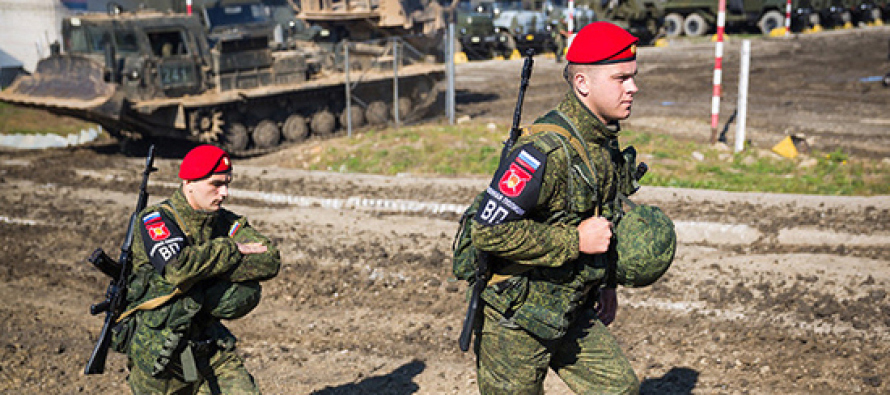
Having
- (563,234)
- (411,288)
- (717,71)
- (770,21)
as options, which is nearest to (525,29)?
(770,21)

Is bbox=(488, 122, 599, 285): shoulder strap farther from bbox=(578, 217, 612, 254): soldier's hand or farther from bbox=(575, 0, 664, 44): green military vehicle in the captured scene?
bbox=(575, 0, 664, 44): green military vehicle

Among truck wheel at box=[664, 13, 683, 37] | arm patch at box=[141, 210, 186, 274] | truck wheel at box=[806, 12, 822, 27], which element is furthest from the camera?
truck wheel at box=[806, 12, 822, 27]

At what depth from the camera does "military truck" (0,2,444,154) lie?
47.9 ft

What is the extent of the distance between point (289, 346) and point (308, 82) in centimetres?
1040

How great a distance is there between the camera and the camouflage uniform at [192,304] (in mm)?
3859

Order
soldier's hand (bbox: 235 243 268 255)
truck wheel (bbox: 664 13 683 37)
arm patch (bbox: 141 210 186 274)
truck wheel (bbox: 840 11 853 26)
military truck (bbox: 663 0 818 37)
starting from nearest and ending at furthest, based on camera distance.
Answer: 1. arm patch (bbox: 141 210 186 274)
2. soldier's hand (bbox: 235 243 268 255)
3. military truck (bbox: 663 0 818 37)
4. truck wheel (bbox: 664 13 683 37)
5. truck wheel (bbox: 840 11 853 26)

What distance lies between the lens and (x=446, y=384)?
5715 mm

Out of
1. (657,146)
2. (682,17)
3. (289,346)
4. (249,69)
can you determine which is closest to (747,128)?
(657,146)

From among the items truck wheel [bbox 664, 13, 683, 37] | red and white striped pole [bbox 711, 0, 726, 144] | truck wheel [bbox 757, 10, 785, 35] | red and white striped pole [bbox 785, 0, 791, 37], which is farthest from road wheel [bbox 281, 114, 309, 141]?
truck wheel [bbox 757, 10, 785, 35]

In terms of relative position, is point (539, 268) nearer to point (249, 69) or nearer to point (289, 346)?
point (289, 346)

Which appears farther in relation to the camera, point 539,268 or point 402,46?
point 402,46

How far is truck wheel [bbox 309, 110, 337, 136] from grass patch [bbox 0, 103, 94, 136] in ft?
16.1

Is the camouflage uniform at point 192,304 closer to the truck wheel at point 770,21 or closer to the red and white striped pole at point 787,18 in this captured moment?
the red and white striped pole at point 787,18

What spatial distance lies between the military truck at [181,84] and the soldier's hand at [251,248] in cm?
1100
